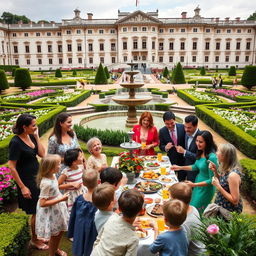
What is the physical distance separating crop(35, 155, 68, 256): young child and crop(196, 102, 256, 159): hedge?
4.61 meters

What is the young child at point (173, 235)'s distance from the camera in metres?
2.00

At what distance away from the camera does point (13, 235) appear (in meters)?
2.68

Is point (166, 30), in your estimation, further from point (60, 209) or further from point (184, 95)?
point (60, 209)

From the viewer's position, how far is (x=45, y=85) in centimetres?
2341

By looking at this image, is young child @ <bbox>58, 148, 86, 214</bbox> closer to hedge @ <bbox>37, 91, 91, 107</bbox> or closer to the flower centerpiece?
the flower centerpiece

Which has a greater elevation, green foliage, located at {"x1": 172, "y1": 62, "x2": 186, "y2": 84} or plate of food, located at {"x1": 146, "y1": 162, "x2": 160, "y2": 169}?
green foliage, located at {"x1": 172, "y1": 62, "x2": 186, "y2": 84}

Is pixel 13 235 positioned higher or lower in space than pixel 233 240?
lower

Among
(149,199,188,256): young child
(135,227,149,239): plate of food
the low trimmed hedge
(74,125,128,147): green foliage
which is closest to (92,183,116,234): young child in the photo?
(135,227,149,239): plate of food

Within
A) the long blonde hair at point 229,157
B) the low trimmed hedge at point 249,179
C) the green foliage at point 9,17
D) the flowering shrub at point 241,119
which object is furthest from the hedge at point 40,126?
the green foliage at point 9,17

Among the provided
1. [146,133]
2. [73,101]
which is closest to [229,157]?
[146,133]

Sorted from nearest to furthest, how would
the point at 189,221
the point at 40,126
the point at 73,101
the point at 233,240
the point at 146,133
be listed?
the point at 233,240
the point at 189,221
the point at 146,133
the point at 40,126
the point at 73,101

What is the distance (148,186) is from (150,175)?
14.6 inches

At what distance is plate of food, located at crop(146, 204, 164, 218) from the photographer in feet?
8.79

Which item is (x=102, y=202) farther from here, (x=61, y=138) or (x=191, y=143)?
(x=191, y=143)
